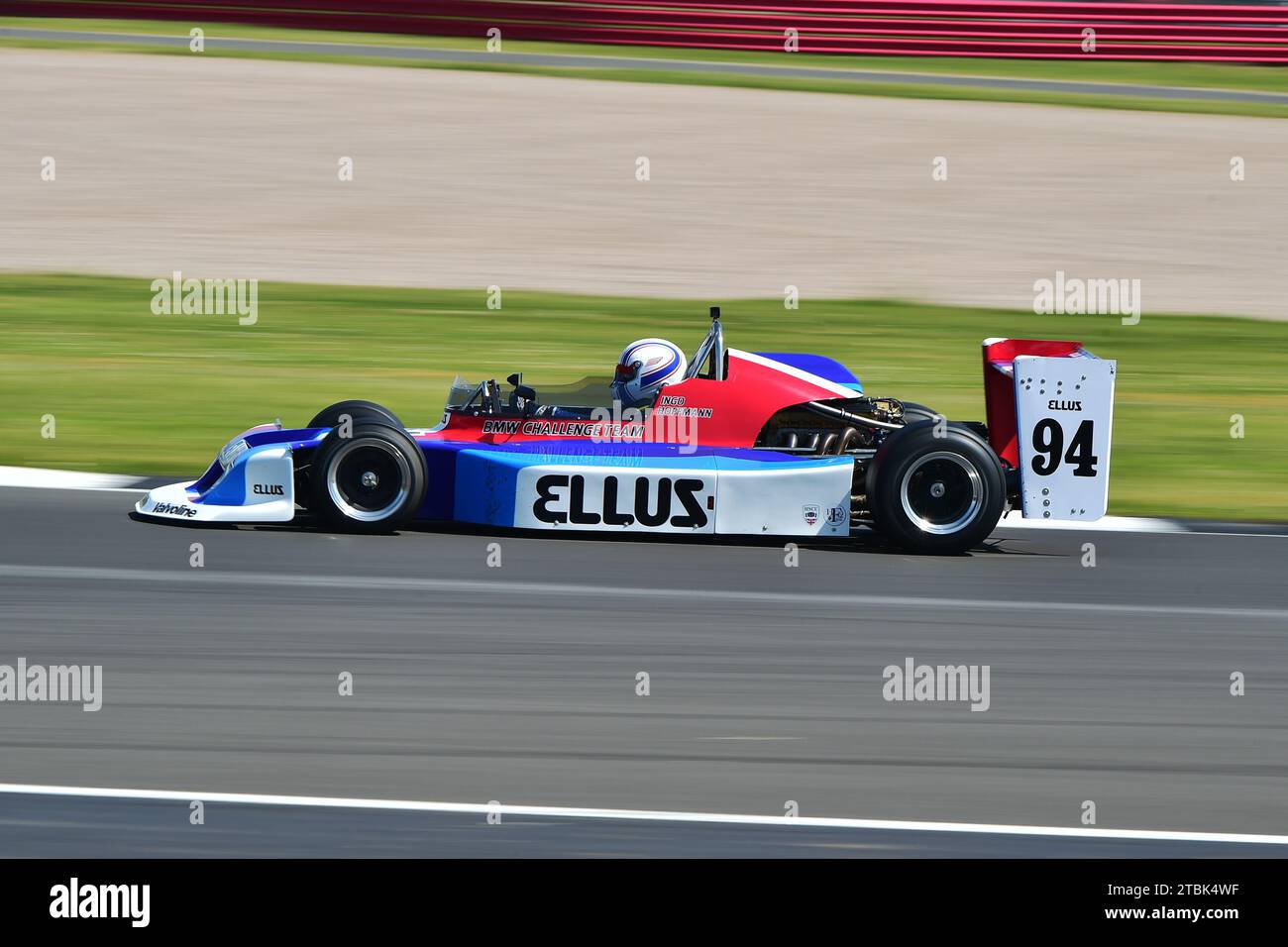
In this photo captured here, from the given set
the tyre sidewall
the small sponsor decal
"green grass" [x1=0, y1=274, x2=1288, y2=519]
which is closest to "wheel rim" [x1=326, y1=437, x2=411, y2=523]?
the tyre sidewall

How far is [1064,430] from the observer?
29.3 feet

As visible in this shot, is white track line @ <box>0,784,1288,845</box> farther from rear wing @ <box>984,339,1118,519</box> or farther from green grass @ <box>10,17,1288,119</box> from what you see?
green grass @ <box>10,17,1288,119</box>

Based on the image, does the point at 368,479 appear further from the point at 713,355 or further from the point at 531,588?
the point at 713,355

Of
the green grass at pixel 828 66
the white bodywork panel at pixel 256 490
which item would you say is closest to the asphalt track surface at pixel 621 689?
the white bodywork panel at pixel 256 490

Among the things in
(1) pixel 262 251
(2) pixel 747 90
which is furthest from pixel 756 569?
(2) pixel 747 90

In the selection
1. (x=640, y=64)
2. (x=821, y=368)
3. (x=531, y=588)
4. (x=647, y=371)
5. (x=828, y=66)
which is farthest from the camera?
(x=828, y=66)

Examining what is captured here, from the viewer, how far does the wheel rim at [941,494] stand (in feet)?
29.2

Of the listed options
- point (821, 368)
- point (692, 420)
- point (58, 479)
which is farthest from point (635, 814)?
point (58, 479)

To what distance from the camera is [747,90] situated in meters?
27.7

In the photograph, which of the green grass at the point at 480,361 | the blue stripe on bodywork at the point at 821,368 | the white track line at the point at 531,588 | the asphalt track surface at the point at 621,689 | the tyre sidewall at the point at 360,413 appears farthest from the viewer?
the green grass at the point at 480,361

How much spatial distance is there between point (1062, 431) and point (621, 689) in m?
3.28

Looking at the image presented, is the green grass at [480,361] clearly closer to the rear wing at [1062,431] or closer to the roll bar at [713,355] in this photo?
the rear wing at [1062,431]

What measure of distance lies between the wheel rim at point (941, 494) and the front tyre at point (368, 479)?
2.57 m

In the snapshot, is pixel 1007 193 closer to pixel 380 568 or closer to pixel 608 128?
pixel 608 128
